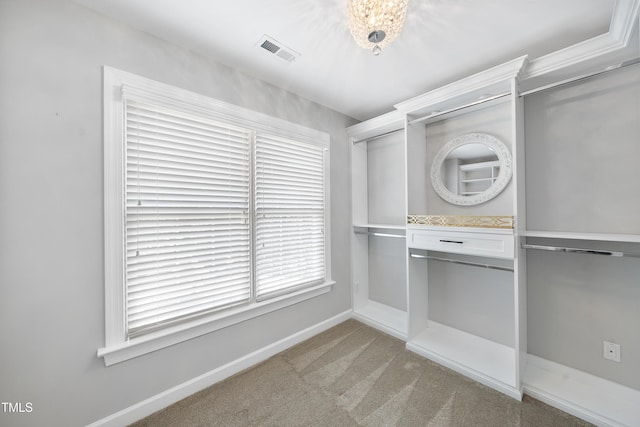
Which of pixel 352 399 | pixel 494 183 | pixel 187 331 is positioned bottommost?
pixel 352 399

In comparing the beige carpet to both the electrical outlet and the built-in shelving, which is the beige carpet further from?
the electrical outlet

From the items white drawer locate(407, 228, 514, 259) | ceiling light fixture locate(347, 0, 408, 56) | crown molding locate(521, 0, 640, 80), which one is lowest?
white drawer locate(407, 228, 514, 259)

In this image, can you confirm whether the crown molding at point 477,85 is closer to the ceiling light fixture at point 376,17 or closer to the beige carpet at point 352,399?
the ceiling light fixture at point 376,17

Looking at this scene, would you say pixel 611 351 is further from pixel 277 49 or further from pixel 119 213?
pixel 119 213

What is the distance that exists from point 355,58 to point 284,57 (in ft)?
1.86

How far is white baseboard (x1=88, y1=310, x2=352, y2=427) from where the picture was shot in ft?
4.92

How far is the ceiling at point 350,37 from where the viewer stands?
1.42m

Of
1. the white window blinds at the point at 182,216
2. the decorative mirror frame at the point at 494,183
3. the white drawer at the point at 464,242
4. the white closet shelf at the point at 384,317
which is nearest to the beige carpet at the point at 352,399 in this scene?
the white closet shelf at the point at 384,317

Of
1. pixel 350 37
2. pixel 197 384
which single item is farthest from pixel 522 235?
pixel 197 384

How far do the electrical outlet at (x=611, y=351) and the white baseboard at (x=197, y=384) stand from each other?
2290 millimetres

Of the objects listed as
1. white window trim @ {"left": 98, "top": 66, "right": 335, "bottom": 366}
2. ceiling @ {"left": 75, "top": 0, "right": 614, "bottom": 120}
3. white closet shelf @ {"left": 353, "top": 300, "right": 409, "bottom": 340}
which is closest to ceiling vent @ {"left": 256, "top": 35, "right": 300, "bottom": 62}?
ceiling @ {"left": 75, "top": 0, "right": 614, "bottom": 120}

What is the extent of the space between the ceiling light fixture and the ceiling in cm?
32

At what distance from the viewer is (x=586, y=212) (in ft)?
5.85

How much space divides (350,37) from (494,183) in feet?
5.68
